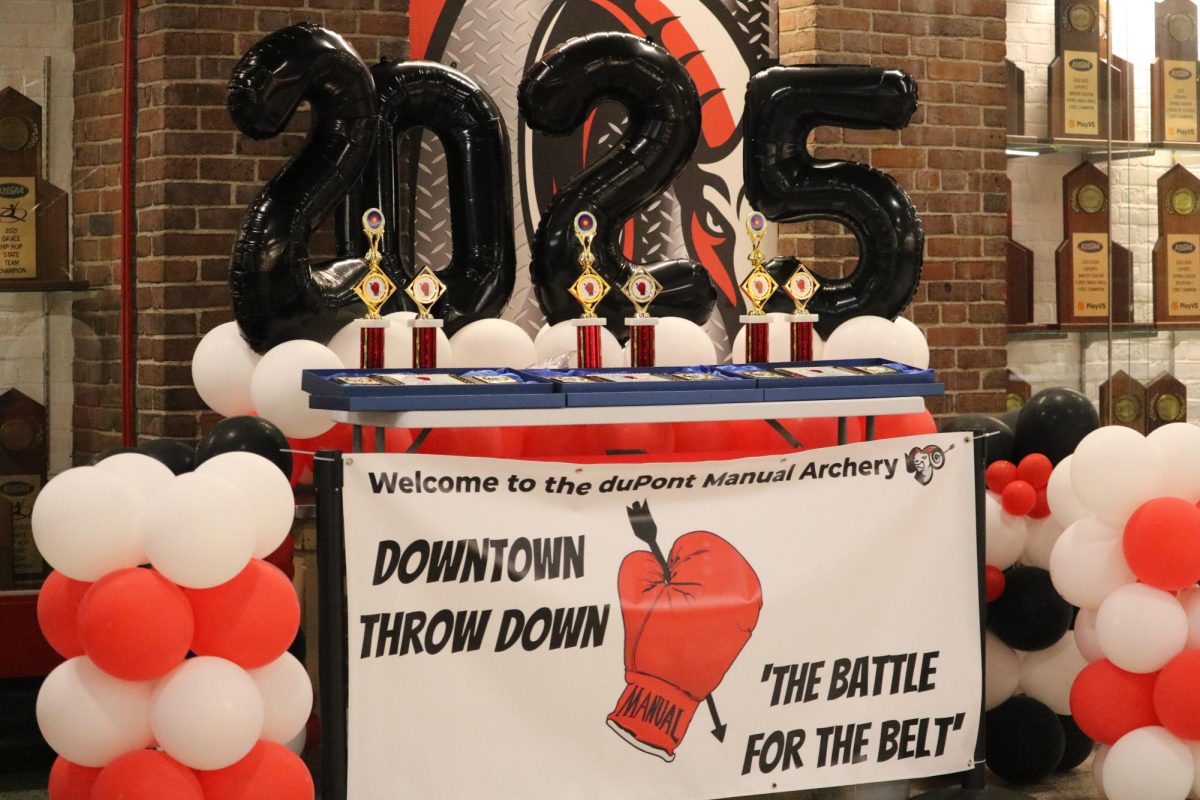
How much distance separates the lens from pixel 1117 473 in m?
3.23

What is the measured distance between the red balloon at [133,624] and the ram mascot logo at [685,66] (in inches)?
94.5

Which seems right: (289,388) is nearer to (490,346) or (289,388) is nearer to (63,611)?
(490,346)

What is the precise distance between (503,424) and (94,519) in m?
0.82

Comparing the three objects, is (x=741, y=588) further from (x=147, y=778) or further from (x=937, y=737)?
(x=147, y=778)

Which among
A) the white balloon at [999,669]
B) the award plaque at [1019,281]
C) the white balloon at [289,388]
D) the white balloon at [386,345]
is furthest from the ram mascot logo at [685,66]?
the white balloon at [999,669]

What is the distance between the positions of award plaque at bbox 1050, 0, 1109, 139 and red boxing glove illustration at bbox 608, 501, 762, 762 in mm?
2851

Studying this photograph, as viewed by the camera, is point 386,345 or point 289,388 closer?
A: point 289,388

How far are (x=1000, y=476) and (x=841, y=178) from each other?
953mm

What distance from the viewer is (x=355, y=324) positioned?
12.0 feet

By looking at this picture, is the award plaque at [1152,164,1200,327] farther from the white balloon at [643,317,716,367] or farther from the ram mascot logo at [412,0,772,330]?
the white balloon at [643,317,716,367]

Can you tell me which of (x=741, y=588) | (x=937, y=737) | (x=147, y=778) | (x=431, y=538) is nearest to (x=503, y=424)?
(x=431, y=538)

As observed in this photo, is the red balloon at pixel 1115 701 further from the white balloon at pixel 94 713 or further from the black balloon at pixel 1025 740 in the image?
the white balloon at pixel 94 713

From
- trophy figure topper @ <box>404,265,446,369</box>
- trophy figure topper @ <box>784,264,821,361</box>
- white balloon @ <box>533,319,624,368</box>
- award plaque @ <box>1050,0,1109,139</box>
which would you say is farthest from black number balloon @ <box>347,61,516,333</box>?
award plaque @ <box>1050,0,1109,139</box>

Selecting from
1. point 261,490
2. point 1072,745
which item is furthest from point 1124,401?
point 261,490
